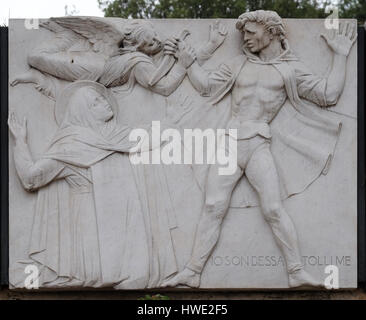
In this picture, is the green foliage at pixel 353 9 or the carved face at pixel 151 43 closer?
the carved face at pixel 151 43

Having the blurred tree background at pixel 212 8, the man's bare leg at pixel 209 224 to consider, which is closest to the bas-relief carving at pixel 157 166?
the man's bare leg at pixel 209 224

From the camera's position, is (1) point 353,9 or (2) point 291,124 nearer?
(2) point 291,124

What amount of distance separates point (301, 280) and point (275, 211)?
791 millimetres

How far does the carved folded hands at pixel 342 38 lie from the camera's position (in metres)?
8.52

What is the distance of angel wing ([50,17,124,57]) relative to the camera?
8539mm

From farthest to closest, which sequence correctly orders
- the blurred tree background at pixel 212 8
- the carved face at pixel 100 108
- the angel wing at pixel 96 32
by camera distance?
the blurred tree background at pixel 212 8
the angel wing at pixel 96 32
the carved face at pixel 100 108

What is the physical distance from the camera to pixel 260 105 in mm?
8398

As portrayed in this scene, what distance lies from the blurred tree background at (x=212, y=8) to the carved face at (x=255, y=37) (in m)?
11.3

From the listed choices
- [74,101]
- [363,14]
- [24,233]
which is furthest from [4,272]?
[363,14]

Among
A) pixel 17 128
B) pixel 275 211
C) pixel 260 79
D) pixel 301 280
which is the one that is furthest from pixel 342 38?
pixel 17 128

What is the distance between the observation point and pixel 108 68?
8.51 meters

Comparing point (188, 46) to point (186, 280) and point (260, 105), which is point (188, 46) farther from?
point (186, 280)

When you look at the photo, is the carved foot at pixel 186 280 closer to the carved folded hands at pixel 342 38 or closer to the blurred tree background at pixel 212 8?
the carved folded hands at pixel 342 38

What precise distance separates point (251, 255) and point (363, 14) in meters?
13.7
